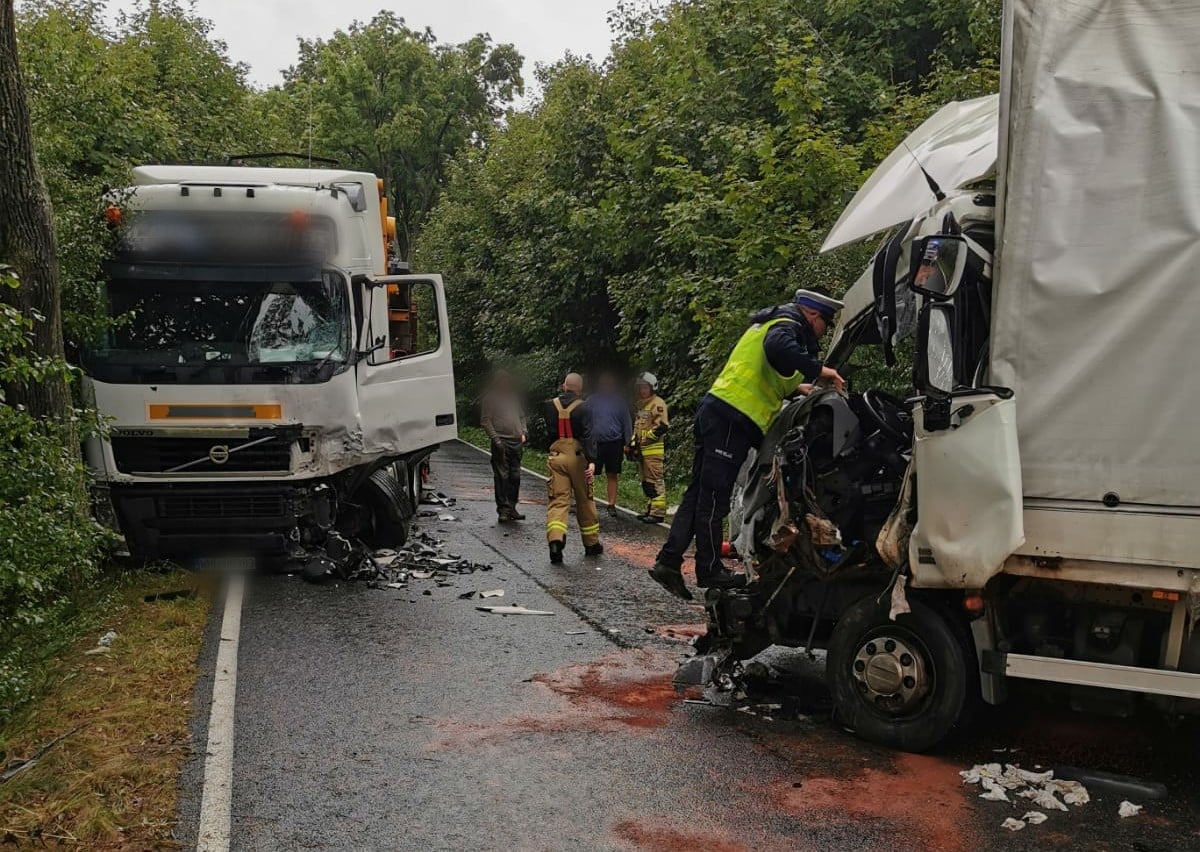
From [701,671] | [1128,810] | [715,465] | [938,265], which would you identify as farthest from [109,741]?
[1128,810]

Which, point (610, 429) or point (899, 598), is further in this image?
point (610, 429)

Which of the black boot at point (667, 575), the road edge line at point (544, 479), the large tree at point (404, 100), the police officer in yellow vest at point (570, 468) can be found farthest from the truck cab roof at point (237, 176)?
the large tree at point (404, 100)

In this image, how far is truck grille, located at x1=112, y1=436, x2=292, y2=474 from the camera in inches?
365

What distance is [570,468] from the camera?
10953 mm

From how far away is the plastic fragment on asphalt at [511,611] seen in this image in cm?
850

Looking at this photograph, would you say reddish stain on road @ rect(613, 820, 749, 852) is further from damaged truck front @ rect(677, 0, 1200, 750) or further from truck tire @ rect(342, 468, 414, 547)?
truck tire @ rect(342, 468, 414, 547)

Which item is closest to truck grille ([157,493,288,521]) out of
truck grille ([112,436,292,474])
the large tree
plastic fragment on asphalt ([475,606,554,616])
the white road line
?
truck grille ([112,436,292,474])

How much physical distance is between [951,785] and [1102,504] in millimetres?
1347

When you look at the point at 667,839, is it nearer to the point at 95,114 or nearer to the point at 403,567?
the point at 403,567

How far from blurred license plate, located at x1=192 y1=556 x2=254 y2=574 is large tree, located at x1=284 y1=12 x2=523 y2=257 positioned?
3990cm

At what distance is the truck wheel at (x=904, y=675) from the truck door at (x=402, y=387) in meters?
A: 5.33

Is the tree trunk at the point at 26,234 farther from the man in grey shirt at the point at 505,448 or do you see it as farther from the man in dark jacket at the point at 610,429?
the man in dark jacket at the point at 610,429

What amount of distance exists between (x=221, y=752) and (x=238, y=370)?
15.2 ft

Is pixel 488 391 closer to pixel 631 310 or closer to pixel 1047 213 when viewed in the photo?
pixel 631 310
